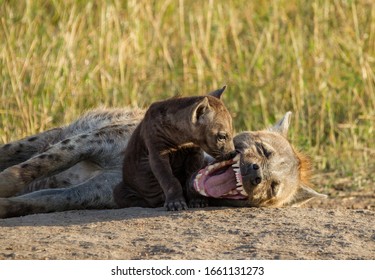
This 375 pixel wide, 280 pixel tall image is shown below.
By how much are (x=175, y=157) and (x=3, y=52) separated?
2433mm

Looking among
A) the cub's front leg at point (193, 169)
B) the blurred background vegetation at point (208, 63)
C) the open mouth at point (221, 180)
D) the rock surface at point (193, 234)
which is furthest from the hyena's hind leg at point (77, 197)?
the blurred background vegetation at point (208, 63)

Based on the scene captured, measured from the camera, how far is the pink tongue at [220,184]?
13.6 ft

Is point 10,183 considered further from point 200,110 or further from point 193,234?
point 193,234

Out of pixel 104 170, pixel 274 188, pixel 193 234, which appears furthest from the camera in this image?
pixel 104 170

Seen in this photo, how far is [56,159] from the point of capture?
4.78 m

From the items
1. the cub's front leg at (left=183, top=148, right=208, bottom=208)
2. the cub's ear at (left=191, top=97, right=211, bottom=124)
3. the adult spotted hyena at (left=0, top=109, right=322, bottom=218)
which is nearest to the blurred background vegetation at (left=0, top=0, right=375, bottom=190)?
the adult spotted hyena at (left=0, top=109, right=322, bottom=218)

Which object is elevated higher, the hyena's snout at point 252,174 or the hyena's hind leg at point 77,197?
the hyena's snout at point 252,174

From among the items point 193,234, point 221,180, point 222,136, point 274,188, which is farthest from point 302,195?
point 193,234

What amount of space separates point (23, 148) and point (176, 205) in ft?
5.23

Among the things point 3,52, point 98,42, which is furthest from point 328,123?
point 3,52

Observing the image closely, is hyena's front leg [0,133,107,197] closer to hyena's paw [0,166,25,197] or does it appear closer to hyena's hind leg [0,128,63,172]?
hyena's paw [0,166,25,197]

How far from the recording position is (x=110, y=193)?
4.68 metres

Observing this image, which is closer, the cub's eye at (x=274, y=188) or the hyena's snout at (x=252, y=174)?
the hyena's snout at (x=252, y=174)

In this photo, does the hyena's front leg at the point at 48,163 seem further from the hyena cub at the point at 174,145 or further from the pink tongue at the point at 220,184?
the pink tongue at the point at 220,184
